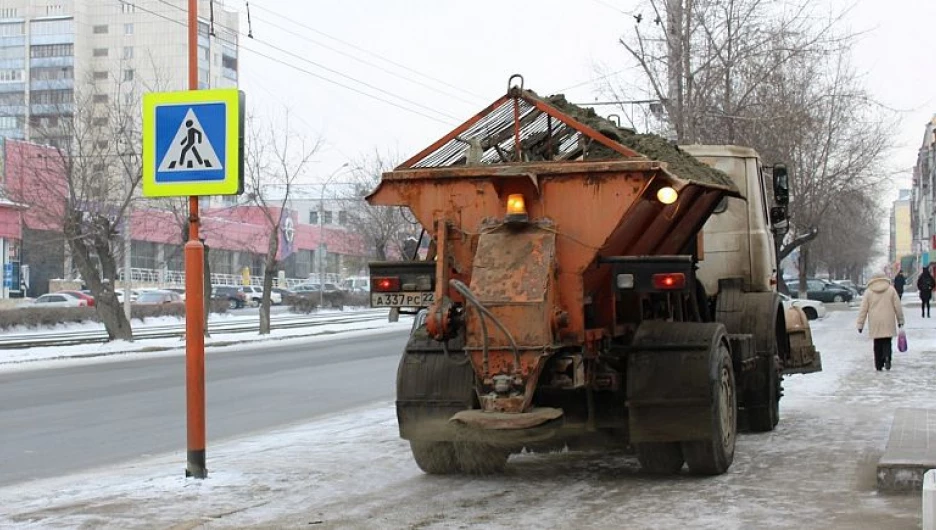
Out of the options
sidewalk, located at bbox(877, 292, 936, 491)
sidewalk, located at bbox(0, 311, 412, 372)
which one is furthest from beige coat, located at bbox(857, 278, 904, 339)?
sidewalk, located at bbox(0, 311, 412, 372)

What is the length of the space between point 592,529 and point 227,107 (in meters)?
4.35

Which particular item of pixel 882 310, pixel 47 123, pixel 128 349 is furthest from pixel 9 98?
pixel 882 310

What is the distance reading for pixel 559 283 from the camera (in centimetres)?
784

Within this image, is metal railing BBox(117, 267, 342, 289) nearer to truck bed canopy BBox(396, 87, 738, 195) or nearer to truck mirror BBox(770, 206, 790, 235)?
truck mirror BBox(770, 206, 790, 235)

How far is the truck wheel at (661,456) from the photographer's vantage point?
28.3 ft

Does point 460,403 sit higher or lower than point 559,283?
lower

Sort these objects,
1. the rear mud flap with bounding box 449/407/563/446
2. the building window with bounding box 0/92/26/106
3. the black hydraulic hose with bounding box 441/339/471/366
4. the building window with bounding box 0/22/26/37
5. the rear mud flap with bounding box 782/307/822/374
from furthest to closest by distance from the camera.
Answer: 1. the building window with bounding box 0/22/26/37
2. the building window with bounding box 0/92/26/106
3. the rear mud flap with bounding box 782/307/822/374
4. the black hydraulic hose with bounding box 441/339/471/366
5. the rear mud flap with bounding box 449/407/563/446

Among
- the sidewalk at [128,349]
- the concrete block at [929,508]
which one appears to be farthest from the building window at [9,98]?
the concrete block at [929,508]

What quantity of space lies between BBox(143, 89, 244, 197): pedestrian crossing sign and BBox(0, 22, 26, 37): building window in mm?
131902

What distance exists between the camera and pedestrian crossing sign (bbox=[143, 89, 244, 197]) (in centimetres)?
895

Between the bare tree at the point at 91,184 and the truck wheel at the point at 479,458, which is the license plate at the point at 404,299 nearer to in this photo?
the truck wheel at the point at 479,458

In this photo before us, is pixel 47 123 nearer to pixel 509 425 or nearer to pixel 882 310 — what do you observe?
pixel 882 310

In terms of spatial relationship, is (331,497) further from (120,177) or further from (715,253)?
(120,177)

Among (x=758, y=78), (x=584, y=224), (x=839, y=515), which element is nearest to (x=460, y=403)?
(x=584, y=224)
